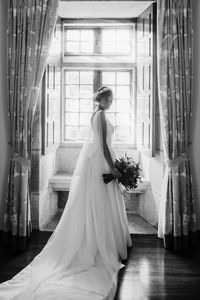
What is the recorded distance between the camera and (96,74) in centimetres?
662

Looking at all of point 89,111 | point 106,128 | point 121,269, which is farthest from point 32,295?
point 89,111

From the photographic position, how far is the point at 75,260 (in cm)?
381

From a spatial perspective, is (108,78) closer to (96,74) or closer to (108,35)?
(96,74)

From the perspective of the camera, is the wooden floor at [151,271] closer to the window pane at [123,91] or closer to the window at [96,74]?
the window at [96,74]

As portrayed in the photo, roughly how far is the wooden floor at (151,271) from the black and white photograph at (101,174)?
0.4 inches

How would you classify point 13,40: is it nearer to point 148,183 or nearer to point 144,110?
point 144,110

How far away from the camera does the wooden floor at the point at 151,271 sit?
3338 mm

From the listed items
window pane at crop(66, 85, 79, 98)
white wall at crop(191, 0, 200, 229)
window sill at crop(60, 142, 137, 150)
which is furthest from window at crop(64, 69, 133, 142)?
white wall at crop(191, 0, 200, 229)

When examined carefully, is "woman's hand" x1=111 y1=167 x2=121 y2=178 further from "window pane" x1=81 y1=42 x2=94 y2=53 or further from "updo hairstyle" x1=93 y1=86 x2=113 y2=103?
"window pane" x1=81 y1=42 x2=94 y2=53

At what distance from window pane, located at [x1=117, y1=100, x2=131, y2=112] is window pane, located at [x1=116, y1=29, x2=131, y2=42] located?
104cm

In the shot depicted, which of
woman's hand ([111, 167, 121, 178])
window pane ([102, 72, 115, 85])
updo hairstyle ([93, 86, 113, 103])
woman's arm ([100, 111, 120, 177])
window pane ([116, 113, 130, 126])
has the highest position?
window pane ([102, 72, 115, 85])

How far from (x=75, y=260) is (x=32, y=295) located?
0.89m

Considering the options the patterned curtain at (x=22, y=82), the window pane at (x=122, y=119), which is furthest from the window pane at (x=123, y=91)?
the patterned curtain at (x=22, y=82)

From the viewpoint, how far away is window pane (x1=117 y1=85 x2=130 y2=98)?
6.65 meters
